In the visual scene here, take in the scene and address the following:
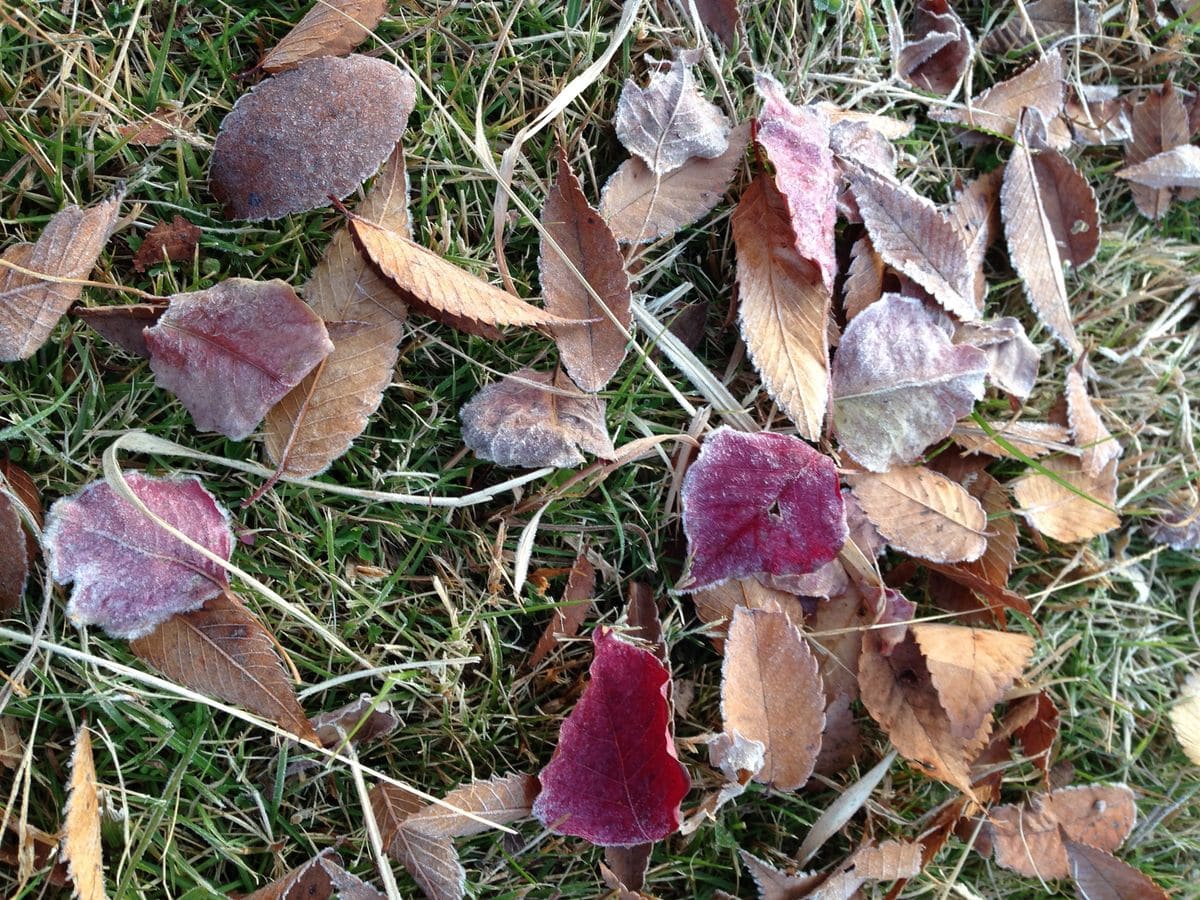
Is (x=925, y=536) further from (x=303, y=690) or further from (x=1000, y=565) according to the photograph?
(x=303, y=690)

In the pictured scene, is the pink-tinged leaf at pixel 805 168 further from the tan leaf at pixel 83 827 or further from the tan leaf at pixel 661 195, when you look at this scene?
the tan leaf at pixel 83 827

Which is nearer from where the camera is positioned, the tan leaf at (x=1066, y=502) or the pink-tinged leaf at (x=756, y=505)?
the pink-tinged leaf at (x=756, y=505)

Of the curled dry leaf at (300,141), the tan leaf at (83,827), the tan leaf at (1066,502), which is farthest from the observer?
the tan leaf at (1066,502)

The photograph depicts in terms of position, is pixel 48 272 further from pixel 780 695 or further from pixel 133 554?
pixel 780 695

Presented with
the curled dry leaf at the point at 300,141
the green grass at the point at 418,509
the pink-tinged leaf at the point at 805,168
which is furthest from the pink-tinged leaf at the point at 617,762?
the curled dry leaf at the point at 300,141

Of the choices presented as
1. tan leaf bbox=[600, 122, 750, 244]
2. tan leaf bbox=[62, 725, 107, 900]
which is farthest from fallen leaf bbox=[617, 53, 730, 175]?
tan leaf bbox=[62, 725, 107, 900]

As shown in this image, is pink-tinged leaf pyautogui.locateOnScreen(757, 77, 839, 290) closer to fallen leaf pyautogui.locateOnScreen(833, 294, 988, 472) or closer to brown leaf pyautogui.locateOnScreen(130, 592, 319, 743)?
fallen leaf pyautogui.locateOnScreen(833, 294, 988, 472)
